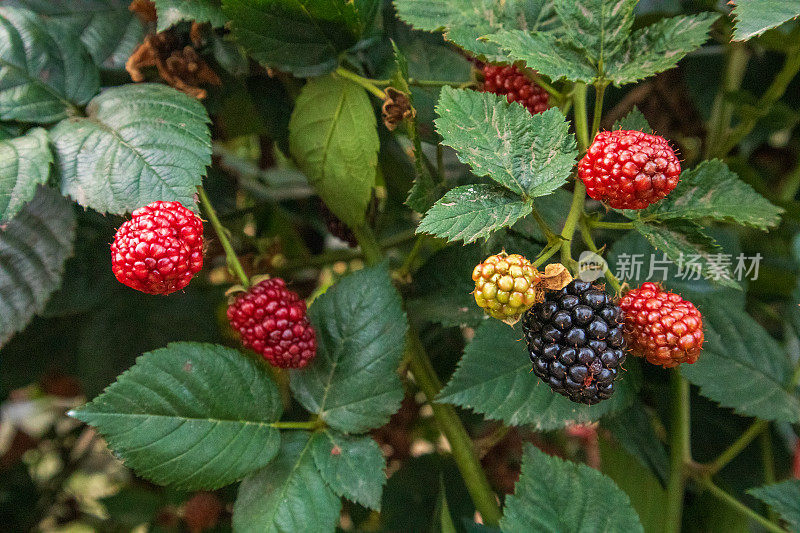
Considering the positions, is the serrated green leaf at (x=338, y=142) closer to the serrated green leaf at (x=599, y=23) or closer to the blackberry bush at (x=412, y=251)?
the blackberry bush at (x=412, y=251)

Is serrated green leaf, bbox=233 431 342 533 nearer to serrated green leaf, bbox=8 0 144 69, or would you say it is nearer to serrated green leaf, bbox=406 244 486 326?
serrated green leaf, bbox=406 244 486 326

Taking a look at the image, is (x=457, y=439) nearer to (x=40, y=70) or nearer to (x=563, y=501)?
(x=563, y=501)

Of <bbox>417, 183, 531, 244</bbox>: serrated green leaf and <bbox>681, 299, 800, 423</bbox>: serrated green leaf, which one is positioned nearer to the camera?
<bbox>417, 183, 531, 244</bbox>: serrated green leaf

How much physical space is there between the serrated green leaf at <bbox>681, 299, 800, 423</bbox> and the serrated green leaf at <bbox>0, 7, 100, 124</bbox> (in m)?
0.86

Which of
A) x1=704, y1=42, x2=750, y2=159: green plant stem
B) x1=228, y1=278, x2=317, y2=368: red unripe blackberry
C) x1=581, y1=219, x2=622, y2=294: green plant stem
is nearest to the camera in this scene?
x1=581, y1=219, x2=622, y2=294: green plant stem

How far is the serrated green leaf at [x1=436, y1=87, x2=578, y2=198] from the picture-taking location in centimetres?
54

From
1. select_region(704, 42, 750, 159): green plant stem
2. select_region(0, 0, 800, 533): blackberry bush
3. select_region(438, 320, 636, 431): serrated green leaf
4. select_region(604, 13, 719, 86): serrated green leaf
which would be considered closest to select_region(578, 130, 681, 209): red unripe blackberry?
select_region(0, 0, 800, 533): blackberry bush

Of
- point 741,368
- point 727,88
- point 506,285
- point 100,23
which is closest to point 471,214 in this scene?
point 506,285

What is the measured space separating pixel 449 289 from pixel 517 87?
0.27 metres

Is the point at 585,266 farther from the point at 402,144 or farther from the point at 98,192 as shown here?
the point at 98,192

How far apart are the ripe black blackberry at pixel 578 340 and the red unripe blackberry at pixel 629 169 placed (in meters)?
0.09

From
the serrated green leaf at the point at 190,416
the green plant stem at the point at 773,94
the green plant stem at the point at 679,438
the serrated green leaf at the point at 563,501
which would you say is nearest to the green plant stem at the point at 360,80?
the serrated green leaf at the point at 190,416

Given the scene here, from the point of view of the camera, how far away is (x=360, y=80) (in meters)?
0.75

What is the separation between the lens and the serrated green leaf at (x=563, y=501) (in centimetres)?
65
